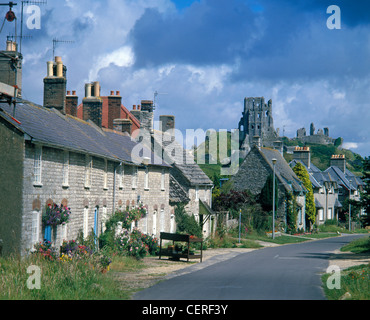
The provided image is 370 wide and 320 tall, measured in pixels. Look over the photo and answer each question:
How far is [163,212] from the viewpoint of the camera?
128 ft

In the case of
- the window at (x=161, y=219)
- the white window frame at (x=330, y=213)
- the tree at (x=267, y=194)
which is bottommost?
the white window frame at (x=330, y=213)

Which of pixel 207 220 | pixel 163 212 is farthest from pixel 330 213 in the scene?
pixel 163 212

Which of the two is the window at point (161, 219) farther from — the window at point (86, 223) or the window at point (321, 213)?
the window at point (321, 213)

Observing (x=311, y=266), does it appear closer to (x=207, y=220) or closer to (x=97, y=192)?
(x=97, y=192)

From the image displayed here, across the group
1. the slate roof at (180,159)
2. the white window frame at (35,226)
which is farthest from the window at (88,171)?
the slate roof at (180,159)

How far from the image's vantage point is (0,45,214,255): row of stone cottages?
20062 mm

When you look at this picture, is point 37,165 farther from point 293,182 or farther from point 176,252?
point 293,182

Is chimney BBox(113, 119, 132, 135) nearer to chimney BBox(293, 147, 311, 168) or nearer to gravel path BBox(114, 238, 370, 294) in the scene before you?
gravel path BBox(114, 238, 370, 294)

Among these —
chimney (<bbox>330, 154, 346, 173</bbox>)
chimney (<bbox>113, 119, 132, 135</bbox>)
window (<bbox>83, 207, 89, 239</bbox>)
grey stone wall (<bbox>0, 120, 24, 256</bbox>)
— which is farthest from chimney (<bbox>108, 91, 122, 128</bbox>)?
chimney (<bbox>330, 154, 346, 173</bbox>)

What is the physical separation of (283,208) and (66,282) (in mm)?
45041

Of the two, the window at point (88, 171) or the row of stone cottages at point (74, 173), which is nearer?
the row of stone cottages at point (74, 173)

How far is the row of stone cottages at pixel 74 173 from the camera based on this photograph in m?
20.1

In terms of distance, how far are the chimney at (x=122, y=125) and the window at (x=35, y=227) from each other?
63.7ft

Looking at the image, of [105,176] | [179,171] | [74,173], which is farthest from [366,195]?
[74,173]
